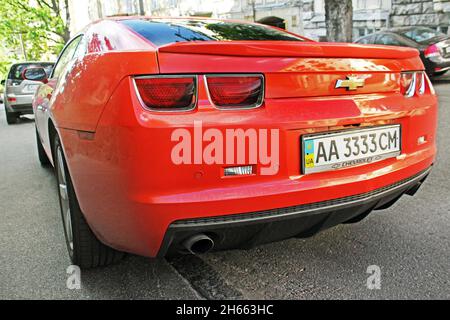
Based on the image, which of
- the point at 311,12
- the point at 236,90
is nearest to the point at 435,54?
the point at 236,90

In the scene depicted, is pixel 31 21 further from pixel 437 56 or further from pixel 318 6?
pixel 437 56

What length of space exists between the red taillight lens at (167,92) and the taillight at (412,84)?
1.20 m

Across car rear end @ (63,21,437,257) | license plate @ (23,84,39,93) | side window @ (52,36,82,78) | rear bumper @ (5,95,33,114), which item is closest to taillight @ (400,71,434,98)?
car rear end @ (63,21,437,257)

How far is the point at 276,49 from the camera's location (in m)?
1.78

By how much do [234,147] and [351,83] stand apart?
68 cm

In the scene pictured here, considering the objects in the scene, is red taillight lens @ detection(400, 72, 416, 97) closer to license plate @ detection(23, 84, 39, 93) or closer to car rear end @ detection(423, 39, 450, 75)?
car rear end @ detection(423, 39, 450, 75)

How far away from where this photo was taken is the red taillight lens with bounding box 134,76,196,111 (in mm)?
1628

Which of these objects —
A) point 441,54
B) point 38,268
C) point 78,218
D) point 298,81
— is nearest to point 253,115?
point 298,81

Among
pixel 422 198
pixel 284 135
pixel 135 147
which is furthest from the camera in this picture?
pixel 422 198

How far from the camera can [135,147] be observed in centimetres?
160

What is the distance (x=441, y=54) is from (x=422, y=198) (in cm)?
751

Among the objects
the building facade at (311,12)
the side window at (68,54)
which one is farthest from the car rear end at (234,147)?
the building facade at (311,12)
